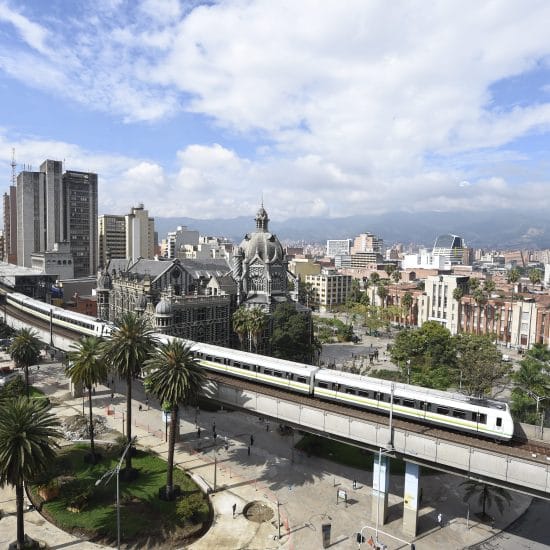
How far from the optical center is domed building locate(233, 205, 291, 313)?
109 meters

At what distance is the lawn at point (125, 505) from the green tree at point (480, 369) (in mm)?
46529

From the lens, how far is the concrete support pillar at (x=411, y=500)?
4238 centimetres

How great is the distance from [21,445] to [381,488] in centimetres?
3168

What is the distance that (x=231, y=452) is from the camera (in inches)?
2352

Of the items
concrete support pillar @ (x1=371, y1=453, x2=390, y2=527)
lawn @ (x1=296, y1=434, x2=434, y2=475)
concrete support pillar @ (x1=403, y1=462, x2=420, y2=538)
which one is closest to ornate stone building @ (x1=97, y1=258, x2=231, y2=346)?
lawn @ (x1=296, y1=434, x2=434, y2=475)

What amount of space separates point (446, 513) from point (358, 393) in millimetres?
15068

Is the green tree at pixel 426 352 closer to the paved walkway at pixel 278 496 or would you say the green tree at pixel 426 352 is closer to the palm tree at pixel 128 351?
the paved walkway at pixel 278 496

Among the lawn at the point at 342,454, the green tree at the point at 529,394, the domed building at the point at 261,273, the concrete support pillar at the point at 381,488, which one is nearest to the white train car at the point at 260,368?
the concrete support pillar at the point at 381,488

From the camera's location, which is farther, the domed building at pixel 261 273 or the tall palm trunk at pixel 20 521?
the domed building at pixel 261 273

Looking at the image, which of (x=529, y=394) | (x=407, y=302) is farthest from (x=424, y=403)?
(x=407, y=302)

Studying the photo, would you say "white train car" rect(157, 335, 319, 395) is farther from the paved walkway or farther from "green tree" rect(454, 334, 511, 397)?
"green tree" rect(454, 334, 511, 397)

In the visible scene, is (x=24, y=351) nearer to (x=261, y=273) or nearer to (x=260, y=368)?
(x=260, y=368)

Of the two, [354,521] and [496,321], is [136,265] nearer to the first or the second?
[354,521]

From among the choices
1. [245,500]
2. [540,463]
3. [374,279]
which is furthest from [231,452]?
[374,279]
